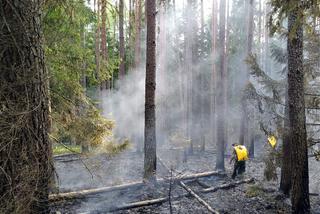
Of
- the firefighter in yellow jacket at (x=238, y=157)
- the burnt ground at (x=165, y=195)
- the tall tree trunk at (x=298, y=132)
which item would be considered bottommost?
the burnt ground at (x=165, y=195)

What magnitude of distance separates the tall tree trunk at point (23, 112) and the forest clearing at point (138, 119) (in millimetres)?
12

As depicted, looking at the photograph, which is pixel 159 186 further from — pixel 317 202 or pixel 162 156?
pixel 162 156

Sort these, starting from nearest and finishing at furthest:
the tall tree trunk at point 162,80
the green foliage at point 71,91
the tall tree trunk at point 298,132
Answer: the green foliage at point 71,91, the tall tree trunk at point 298,132, the tall tree trunk at point 162,80

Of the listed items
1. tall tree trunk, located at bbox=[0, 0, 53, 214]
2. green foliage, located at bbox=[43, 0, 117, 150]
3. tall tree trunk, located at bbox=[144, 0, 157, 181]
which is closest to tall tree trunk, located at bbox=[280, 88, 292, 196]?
tall tree trunk, located at bbox=[144, 0, 157, 181]

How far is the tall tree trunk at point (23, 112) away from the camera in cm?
295

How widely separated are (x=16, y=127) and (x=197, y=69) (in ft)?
84.7

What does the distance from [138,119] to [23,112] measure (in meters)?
20.9

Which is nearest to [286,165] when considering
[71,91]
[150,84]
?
[150,84]

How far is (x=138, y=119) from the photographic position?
2388 cm

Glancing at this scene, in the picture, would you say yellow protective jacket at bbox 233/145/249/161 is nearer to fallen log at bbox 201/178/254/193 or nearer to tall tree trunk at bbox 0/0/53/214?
fallen log at bbox 201/178/254/193

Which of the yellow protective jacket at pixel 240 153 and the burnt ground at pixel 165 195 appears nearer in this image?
the burnt ground at pixel 165 195

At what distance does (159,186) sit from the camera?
36.5 ft

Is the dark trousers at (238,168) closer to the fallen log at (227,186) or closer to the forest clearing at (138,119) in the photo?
the forest clearing at (138,119)

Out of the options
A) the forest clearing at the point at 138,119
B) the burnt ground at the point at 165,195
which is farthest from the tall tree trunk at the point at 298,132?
the burnt ground at the point at 165,195
